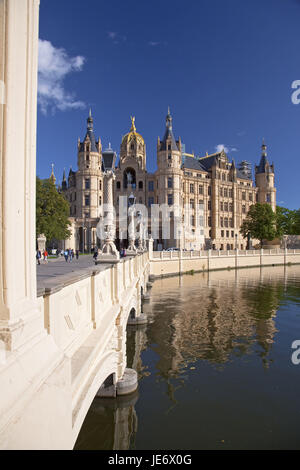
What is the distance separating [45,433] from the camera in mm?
2430

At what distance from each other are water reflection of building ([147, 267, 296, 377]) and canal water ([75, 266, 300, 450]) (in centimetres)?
5

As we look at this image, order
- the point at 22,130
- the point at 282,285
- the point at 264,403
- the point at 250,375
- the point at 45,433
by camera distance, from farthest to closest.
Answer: the point at 282,285, the point at 250,375, the point at 264,403, the point at 22,130, the point at 45,433

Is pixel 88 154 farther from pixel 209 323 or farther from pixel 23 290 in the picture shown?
pixel 23 290

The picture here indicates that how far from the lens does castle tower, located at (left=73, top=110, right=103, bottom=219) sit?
55.8 m

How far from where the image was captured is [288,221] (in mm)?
79312

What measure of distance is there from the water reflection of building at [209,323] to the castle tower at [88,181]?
28.3 meters

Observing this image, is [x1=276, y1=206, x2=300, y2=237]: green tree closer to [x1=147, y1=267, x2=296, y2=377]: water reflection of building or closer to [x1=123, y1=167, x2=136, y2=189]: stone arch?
[x1=123, y1=167, x2=136, y2=189]: stone arch

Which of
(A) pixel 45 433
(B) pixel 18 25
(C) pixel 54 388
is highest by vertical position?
(B) pixel 18 25

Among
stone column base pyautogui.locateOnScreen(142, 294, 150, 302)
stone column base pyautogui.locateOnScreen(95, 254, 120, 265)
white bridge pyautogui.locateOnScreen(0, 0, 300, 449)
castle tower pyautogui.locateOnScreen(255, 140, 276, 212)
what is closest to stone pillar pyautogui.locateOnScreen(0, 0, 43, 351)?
white bridge pyautogui.locateOnScreen(0, 0, 300, 449)

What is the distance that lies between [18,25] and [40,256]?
2094cm

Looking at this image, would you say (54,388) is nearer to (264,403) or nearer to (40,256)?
(264,403)

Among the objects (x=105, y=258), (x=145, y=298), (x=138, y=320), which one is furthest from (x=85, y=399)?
(x=145, y=298)
